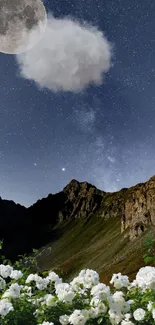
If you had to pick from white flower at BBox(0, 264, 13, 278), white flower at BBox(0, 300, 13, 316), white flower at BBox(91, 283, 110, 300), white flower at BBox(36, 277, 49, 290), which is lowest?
white flower at BBox(0, 300, 13, 316)

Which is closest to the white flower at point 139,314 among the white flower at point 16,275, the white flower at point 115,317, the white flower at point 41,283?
the white flower at point 115,317

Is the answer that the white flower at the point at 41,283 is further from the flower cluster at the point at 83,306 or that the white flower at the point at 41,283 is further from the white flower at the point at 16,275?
the flower cluster at the point at 83,306

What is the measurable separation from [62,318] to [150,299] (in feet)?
5.23

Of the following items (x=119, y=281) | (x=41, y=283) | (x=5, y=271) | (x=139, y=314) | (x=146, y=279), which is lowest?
(x=139, y=314)

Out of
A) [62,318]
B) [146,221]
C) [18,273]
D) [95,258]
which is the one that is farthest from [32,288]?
[95,258]

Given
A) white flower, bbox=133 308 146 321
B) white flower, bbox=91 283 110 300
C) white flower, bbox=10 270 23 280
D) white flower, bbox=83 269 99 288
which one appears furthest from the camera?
white flower, bbox=10 270 23 280

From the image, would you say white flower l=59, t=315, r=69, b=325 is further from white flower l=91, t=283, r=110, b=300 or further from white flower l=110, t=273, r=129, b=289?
white flower l=110, t=273, r=129, b=289

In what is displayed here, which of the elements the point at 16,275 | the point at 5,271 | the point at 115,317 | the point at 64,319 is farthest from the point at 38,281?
the point at 115,317

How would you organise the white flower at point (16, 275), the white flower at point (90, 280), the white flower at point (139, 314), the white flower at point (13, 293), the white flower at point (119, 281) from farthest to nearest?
the white flower at point (16, 275), the white flower at point (119, 281), the white flower at point (90, 280), the white flower at point (13, 293), the white flower at point (139, 314)

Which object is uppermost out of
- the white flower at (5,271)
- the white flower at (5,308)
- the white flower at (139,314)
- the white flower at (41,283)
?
the white flower at (5,271)

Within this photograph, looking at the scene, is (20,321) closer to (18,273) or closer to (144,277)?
(18,273)

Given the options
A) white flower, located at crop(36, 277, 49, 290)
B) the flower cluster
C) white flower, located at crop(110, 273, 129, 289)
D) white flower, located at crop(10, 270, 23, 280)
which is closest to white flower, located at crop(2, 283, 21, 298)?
the flower cluster

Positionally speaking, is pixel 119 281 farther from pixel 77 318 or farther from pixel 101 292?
pixel 77 318

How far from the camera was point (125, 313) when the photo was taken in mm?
7344
